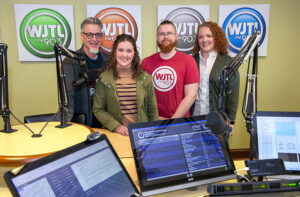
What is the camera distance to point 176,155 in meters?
1.08

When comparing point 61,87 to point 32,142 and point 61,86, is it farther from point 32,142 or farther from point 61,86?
point 32,142

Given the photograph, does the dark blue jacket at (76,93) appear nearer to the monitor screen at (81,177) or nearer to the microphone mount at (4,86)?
the microphone mount at (4,86)

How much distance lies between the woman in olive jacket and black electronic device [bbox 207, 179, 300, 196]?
3.48ft

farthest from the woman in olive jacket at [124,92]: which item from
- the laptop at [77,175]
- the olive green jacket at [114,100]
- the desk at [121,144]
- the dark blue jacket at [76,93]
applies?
the laptop at [77,175]

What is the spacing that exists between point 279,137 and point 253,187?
32 cm

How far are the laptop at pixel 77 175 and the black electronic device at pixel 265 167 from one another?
0.53 meters

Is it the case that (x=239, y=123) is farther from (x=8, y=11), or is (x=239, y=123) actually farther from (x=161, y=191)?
(x=8, y=11)

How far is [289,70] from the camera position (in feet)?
11.3

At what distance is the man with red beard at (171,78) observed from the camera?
2.23 metres

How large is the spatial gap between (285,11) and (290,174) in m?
2.93

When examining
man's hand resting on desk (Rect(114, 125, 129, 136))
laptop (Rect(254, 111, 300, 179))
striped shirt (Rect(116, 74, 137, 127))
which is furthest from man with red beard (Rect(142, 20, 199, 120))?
laptop (Rect(254, 111, 300, 179))

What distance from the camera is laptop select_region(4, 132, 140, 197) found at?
→ 0.75 m

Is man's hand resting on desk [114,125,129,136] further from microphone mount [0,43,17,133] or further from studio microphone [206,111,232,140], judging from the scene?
studio microphone [206,111,232,140]

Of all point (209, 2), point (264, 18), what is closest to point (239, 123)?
point (264, 18)
